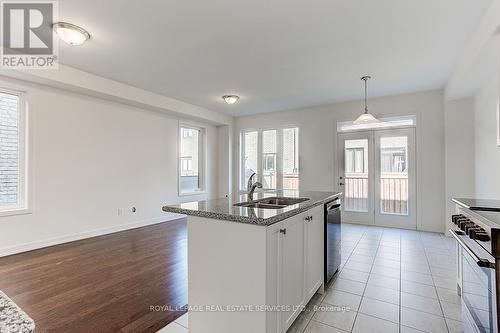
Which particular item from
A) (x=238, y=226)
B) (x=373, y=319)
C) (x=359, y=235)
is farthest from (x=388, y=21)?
(x=359, y=235)

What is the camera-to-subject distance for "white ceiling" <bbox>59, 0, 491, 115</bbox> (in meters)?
2.39

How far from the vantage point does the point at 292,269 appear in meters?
1.85

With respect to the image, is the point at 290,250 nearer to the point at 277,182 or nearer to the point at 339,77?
the point at 339,77

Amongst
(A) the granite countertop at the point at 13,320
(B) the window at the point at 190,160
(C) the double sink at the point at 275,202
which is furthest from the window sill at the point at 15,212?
(A) the granite countertop at the point at 13,320

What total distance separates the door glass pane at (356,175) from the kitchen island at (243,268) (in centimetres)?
402

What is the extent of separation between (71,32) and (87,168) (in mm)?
2455

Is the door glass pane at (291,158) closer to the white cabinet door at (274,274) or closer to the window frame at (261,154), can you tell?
the window frame at (261,154)

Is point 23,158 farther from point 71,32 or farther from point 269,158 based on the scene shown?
point 269,158

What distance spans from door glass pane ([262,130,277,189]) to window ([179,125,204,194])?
176 centimetres

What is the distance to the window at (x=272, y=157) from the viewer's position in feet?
21.2

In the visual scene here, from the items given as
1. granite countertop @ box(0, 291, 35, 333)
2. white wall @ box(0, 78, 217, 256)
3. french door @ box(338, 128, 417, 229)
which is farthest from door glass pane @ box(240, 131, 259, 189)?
granite countertop @ box(0, 291, 35, 333)

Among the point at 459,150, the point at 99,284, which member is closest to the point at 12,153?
the point at 99,284

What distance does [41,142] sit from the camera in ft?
12.6

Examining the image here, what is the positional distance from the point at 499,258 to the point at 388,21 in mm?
2412
